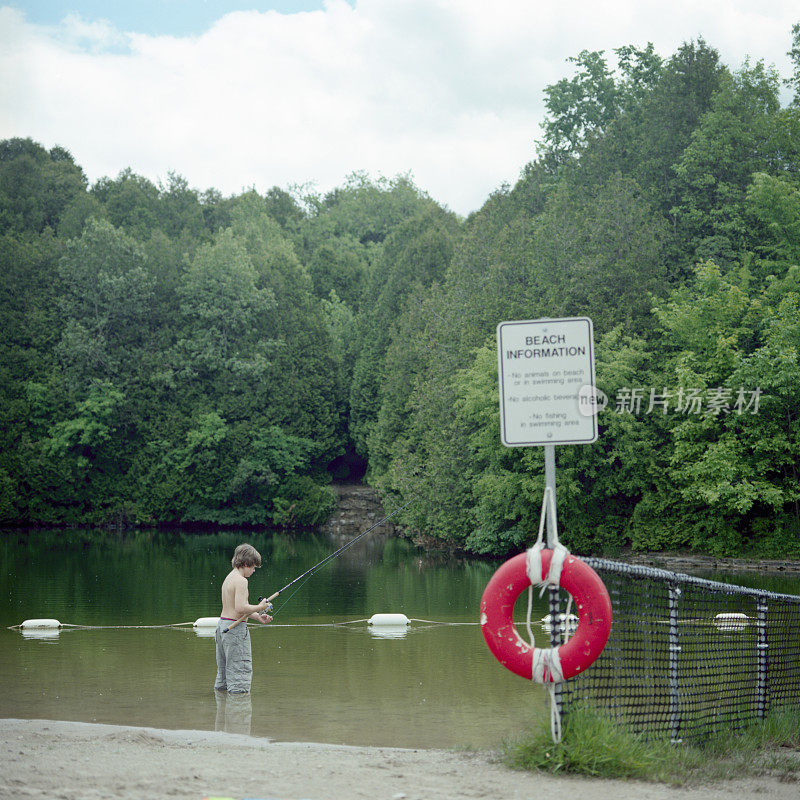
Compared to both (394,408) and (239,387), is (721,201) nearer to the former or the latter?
(394,408)

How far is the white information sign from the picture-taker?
6.96 m

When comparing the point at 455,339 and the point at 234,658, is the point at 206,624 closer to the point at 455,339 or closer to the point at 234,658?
the point at 234,658

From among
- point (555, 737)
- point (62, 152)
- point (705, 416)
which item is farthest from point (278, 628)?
point (62, 152)

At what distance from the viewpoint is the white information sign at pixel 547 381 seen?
274 inches

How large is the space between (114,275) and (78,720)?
4454 centimetres

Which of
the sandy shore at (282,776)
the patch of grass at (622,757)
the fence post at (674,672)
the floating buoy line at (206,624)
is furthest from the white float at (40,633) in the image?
the fence post at (674,672)

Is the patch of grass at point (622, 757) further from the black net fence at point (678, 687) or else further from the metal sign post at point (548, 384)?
the metal sign post at point (548, 384)

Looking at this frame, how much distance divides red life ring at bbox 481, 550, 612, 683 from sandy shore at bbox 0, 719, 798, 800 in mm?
665

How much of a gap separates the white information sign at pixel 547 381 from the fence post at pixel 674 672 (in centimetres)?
152

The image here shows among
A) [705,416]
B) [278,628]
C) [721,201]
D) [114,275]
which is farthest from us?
[114,275]

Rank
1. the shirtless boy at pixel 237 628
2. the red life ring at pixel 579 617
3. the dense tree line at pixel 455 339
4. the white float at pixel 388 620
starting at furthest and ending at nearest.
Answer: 1. the dense tree line at pixel 455 339
2. the white float at pixel 388 620
3. the shirtless boy at pixel 237 628
4. the red life ring at pixel 579 617

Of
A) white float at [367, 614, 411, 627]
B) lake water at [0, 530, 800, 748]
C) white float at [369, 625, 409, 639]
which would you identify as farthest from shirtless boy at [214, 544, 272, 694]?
white float at [367, 614, 411, 627]

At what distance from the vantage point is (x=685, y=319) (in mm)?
32469

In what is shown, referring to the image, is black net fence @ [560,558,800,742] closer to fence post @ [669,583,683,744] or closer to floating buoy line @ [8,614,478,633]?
fence post @ [669,583,683,744]
